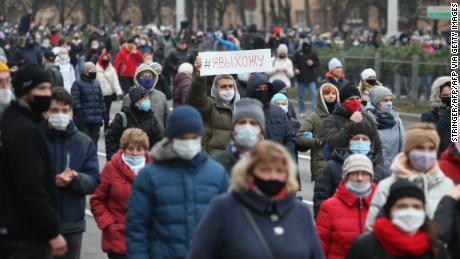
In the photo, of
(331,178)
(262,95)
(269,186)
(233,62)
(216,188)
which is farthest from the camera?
(233,62)

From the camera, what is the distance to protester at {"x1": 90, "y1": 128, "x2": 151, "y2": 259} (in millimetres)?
8828

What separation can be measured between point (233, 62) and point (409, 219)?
6.36 m

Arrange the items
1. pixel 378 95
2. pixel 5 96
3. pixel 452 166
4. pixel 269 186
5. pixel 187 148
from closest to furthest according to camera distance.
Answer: pixel 269 186 < pixel 187 148 < pixel 452 166 < pixel 5 96 < pixel 378 95

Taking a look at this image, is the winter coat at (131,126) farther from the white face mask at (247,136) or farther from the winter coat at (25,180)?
the winter coat at (25,180)

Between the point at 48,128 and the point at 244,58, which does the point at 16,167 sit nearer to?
the point at 48,128

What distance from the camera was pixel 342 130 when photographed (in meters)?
10.4

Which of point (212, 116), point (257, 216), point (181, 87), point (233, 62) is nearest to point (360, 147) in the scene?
point (212, 116)

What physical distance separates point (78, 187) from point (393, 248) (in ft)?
8.71

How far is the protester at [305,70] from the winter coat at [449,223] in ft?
66.5

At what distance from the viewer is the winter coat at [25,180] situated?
695 centimetres

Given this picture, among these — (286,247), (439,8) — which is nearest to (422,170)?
(286,247)

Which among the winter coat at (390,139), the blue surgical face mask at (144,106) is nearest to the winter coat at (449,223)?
the winter coat at (390,139)

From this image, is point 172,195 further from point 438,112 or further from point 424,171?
point 438,112

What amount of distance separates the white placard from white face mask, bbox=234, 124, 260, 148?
323 centimetres
